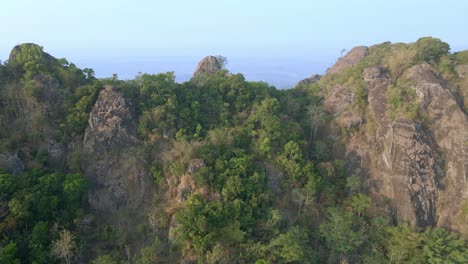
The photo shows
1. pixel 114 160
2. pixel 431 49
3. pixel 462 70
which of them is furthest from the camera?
pixel 431 49

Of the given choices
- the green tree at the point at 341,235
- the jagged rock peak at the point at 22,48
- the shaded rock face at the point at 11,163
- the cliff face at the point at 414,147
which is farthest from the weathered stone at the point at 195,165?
the jagged rock peak at the point at 22,48

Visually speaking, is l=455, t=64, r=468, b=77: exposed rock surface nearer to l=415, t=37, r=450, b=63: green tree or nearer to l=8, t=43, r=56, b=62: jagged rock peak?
l=415, t=37, r=450, b=63: green tree

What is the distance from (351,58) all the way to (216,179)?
27.3m

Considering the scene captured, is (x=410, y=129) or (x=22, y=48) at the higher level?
(x=22, y=48)

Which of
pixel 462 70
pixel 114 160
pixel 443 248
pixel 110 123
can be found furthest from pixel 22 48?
pixel 462 70

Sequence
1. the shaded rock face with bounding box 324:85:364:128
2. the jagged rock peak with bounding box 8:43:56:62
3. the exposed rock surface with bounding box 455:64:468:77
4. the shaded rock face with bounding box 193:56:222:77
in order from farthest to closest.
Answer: the shaded rock face with bounding box 193:56:222:77 < the exposed rock surface with bounding box 455:64:468:77 < the shaded rock face with bounding box 324:85:364:128 < the jagged rock peak with bounding box 8:43:56:62

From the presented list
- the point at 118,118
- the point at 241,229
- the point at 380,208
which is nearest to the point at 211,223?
the point at 241,229

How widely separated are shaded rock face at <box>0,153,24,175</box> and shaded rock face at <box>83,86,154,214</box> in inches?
176

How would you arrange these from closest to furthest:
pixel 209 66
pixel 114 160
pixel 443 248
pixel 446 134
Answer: pixel 443 248 → pixel 114 160 → pixel 446 134 → pixel 209 66

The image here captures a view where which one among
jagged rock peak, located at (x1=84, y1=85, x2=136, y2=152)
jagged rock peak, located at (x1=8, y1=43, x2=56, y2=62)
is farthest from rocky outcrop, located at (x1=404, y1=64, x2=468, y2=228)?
jagged rock peak, located at (x1=8, y1=43, x2=56, y2=62)

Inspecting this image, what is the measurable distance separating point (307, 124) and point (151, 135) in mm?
14582

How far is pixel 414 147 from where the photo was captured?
1185 inches

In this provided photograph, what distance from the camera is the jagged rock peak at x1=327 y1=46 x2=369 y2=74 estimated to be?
144 feet

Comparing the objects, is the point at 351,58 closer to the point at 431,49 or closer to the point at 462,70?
the point at 431,49
